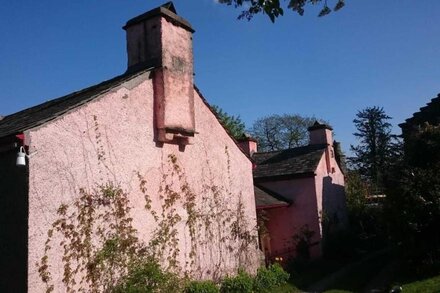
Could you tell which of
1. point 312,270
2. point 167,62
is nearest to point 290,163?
point 312,270

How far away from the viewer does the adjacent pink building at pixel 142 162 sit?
26.1 ft

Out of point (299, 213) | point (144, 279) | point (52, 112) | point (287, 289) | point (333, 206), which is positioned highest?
point (52, 112)

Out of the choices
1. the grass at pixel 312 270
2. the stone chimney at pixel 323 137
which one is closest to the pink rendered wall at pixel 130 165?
the grass at pixel 312 270

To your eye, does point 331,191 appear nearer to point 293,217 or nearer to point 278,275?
point 293,217

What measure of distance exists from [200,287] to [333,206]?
42.3ft

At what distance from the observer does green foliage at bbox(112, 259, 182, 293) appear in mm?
9055

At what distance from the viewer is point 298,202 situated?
65.8ft

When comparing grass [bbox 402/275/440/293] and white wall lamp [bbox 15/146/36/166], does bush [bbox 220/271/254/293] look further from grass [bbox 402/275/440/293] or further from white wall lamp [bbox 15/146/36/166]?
white wall lamp [bbox 15/146/36/166]

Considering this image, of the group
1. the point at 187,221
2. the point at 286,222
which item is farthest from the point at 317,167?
the point at 187,221

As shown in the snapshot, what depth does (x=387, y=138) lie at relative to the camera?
43.7m

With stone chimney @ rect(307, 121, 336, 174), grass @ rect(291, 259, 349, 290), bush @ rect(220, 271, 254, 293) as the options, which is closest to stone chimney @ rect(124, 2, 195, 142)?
bush @ rect(220, 271, 254, 293)

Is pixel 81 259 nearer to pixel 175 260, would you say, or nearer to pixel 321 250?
pixel 175 260

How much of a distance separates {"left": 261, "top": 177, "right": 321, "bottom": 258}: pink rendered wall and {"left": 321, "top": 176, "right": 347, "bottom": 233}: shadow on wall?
79 cm

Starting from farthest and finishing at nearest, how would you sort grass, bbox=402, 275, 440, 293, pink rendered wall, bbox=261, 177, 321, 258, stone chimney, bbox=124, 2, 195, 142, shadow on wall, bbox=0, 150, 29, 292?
pink rendered wall, bbox=261, 177, 321, 258, grass, bbox=402, 275, 440, 293, stone chimney, bbox=124, 2, 195, 142, shadow on wall, bbox=0, 150, 29, 292
